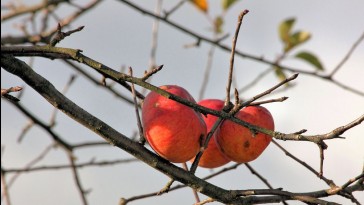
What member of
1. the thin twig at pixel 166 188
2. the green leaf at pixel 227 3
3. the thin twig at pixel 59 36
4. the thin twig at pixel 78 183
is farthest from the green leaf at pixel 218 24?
the thin twig at pixel 59 36

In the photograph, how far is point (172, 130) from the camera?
1.51 meters

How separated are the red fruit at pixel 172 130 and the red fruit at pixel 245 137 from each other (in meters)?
0.11

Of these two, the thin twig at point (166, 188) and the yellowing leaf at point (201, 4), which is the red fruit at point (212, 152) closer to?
the thin twig at point (166, 188)

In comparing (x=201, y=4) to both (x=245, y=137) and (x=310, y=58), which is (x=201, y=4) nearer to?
(x=310, y=58)

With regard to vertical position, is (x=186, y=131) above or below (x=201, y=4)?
below

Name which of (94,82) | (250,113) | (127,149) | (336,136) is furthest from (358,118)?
(94,82)

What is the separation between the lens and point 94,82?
281 cm

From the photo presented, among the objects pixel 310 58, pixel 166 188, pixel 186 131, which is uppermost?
pixel 310 58

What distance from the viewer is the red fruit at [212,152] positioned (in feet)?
5.72

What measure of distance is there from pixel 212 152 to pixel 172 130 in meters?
0.28

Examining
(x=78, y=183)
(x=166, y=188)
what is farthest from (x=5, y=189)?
(x=166, y=188)

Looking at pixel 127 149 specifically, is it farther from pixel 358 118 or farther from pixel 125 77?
pixel 358 118

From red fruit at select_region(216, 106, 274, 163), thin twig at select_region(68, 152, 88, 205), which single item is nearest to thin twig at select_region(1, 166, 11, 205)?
thin twig at select_region(68, 152, 88, 205)

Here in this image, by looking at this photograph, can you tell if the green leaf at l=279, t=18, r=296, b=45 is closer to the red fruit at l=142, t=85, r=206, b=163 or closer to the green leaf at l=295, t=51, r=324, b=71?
the green leaf at l=295, t=51, r=324, b=71
